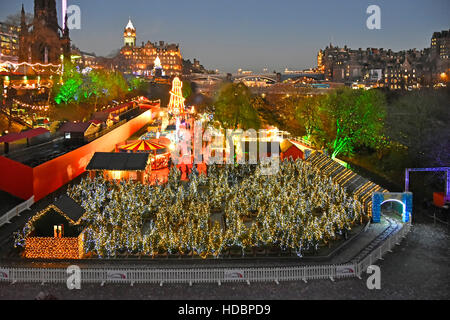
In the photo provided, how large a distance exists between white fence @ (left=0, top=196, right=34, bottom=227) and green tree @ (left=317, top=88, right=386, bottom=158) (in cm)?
2667

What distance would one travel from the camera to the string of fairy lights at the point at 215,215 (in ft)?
62.8

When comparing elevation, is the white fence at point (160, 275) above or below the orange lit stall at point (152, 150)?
below

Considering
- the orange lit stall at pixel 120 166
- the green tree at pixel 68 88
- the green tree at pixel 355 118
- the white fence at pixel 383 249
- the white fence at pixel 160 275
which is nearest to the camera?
the white fence at pixel 160 275

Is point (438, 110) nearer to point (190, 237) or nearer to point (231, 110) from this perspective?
point (231, 110)

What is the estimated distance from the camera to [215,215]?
82.3ft

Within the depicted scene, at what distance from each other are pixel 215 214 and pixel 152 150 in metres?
12.2

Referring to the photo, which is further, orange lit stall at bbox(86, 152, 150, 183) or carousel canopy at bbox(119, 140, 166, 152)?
carousel canopy at bbox(119, 140, 166, 152)

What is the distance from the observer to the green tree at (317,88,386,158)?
41.8m

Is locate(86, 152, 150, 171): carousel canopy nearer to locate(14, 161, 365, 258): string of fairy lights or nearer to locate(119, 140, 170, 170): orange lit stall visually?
locate(14, 161, 365, 258): string of fairy lights

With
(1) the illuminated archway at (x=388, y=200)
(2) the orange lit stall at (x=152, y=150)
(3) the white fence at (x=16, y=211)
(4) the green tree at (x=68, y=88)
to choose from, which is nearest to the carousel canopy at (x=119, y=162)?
(2) the orange lit stall at (x=152, y=150)

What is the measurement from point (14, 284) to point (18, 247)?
3.48 m

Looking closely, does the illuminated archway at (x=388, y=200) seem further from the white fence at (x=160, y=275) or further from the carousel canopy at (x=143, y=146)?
the carousel canopy at (x=143, y=146)

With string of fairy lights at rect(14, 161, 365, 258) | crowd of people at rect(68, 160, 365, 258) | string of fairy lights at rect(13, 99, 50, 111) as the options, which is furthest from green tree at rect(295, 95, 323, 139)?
string of fairy lights at rect(13, 99, 50, 111)
